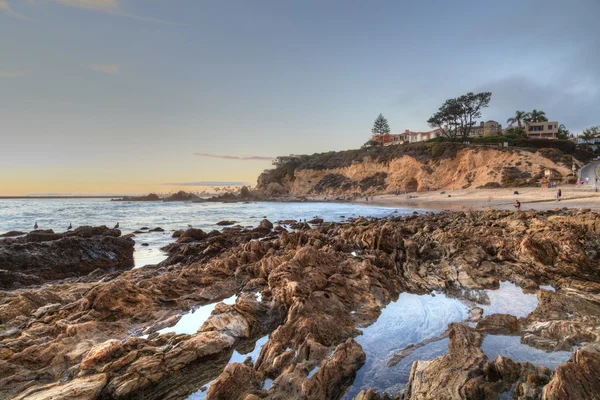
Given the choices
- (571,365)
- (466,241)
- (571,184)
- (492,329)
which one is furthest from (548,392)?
(571,184)

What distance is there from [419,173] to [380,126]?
54.6 m

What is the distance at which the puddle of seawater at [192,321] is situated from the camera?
6.75m

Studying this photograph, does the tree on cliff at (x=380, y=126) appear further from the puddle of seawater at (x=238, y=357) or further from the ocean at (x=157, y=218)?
the puddle of seawater at (x=238, y=357)

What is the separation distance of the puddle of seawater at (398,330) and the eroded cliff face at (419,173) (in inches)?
1873

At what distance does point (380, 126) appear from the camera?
114562 mm

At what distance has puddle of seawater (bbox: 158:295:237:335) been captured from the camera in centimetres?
675

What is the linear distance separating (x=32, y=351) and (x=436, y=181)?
6464 cm

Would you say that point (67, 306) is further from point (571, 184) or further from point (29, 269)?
point (571, 184)

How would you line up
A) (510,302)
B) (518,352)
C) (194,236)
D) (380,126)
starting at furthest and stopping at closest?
1. (380,126)
2. (194,236)
3. (510,302)
4. (518,352)

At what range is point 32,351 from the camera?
5324 millimetres

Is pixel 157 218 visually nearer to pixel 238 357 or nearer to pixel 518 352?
pixel 238 357

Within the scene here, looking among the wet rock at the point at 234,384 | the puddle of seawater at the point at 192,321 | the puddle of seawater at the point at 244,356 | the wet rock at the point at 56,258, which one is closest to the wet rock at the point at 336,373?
the wet rock at the point at 234,384

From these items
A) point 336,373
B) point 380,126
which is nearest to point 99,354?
point 336,373

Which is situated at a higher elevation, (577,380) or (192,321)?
(577,380)
